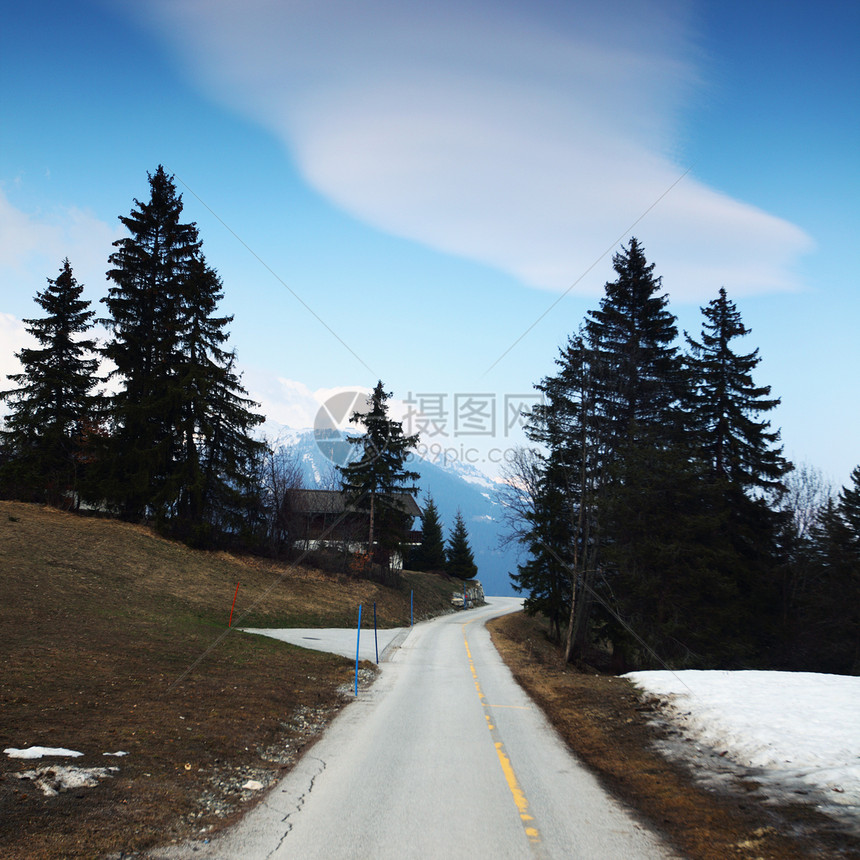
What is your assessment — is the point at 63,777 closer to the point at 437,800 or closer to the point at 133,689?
the point at 437,800

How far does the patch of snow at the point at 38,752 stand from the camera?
6.34 m

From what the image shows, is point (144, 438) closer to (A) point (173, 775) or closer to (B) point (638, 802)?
(A) point (173, 775)

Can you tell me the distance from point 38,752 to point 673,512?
889 inches

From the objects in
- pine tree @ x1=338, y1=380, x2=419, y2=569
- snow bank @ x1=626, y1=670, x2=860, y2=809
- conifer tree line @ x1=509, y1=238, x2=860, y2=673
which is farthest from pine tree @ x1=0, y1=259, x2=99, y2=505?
snow bank @ x1=626, y1=670, x2=860, y2=809

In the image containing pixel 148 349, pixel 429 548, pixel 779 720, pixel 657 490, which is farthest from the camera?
pixel 429 548

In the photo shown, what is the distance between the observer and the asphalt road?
17.4 feet

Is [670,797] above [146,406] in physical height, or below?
below

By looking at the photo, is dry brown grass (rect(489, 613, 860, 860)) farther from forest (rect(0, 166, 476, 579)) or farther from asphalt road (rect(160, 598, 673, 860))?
forest (rect(0, 166, 476, 579))

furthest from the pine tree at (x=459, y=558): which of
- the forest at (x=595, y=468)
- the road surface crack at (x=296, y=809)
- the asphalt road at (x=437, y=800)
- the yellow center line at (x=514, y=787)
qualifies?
the road surface crack at (x=296, y=809)

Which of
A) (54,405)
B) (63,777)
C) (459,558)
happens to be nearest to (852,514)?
(63,777)

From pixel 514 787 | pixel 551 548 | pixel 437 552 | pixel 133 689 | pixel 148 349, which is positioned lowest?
pixel 514 787

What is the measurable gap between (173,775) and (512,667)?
51.0 ft

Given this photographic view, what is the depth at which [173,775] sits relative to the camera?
686 centimetres

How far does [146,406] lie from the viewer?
101 ft
